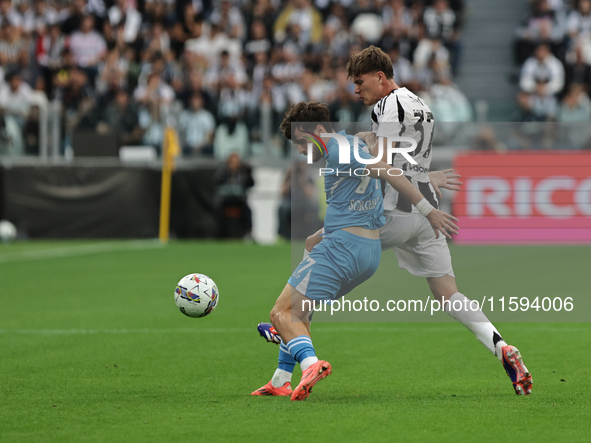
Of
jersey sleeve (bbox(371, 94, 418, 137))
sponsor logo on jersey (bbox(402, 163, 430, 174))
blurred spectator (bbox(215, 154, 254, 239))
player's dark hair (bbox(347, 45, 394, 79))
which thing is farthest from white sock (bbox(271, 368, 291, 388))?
blurred spectator (bbox(215, 154, 254, 239))

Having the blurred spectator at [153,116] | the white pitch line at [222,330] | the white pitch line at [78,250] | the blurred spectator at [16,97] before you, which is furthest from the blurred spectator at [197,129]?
the white pitch line at [222,330]

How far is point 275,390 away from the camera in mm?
5348

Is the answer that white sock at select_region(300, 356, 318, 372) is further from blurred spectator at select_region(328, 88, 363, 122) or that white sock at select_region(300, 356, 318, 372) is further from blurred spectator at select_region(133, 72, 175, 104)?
blurred spectator at select_region(133, 72, 175, 104)

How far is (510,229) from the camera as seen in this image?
15.7 m

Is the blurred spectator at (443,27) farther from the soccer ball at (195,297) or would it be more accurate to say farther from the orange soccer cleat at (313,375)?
the orange soccer cleat at (313,375)

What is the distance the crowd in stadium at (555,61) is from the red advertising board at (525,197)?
4.53 ft

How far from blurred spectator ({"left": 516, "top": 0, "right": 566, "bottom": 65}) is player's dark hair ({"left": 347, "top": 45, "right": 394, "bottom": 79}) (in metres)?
15.7

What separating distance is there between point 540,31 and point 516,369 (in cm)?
1645

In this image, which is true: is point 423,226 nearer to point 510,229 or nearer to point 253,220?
point 510,229

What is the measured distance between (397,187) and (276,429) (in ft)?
4.84

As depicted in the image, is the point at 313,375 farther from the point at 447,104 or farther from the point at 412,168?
the point at 447,104

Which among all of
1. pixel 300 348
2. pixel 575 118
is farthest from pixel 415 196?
pixel 575 118

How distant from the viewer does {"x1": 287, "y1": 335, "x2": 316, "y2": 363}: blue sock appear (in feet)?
16.4

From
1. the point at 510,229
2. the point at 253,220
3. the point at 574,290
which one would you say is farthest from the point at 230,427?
the point at 253,220
